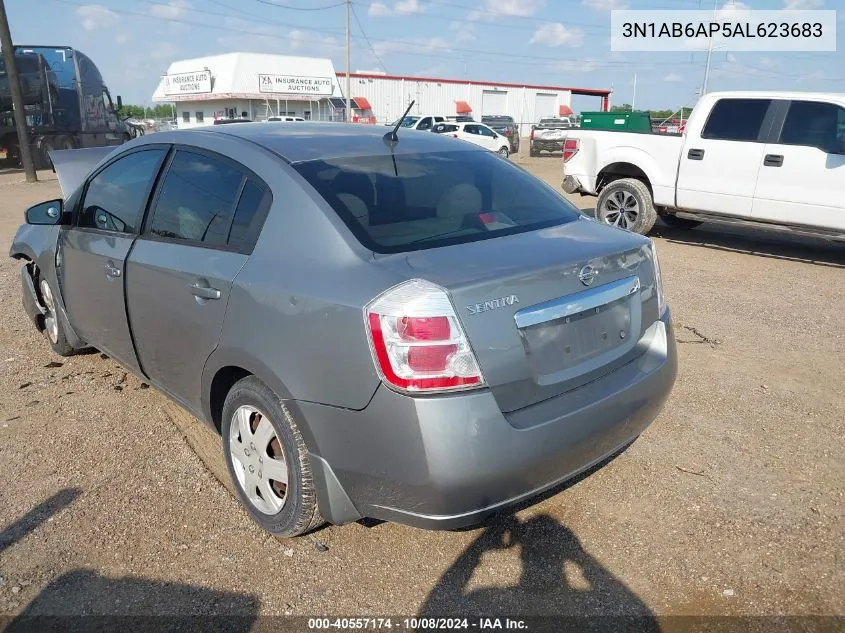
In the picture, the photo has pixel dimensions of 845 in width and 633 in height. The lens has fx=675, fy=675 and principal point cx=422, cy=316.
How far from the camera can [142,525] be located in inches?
117

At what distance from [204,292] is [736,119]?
25.6ft

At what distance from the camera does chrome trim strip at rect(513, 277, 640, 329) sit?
7.73ft

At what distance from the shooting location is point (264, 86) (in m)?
45.3

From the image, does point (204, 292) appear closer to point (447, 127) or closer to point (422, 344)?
point (422, 344)

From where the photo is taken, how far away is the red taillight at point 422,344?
2191mm

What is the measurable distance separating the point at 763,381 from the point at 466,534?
2.69m

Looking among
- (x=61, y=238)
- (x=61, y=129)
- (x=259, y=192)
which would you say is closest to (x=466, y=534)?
(x=259, y=192)

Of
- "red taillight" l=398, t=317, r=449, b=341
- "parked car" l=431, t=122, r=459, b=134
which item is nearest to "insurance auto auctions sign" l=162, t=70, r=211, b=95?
"parked car" l=431, t=122, r=459, b=134

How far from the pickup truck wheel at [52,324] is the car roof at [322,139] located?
Answer: 1.73 m

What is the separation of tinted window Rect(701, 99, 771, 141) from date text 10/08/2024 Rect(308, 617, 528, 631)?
766cm

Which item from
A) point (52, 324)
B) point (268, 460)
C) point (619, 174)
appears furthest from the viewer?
point (619, 174)

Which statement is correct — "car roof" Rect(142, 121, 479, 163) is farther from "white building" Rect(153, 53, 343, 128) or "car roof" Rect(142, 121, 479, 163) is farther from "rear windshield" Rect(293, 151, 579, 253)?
"white building" Rect(153, 53, 343, 128)

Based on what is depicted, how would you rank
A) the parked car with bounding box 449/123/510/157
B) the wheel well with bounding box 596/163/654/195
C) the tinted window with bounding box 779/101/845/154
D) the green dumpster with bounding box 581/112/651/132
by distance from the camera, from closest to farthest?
the tinted window with bounding box 779/101/845/154, the wheel well with bounding box 596/163/654/195, the green dumpster with bounding box 581/112/651/132, the parked car with bounding box 449/123/510/157

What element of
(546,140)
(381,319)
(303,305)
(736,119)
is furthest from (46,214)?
(546,140)
